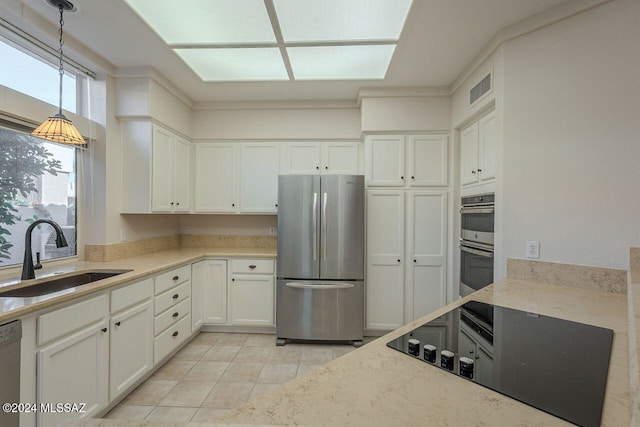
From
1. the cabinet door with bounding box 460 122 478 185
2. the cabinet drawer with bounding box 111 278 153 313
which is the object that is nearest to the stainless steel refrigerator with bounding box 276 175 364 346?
the cabinet door with bounding box 460 122 478 185

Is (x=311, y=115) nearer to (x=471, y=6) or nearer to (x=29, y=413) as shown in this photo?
(x=471, y=6)

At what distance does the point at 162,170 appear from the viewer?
288 cm

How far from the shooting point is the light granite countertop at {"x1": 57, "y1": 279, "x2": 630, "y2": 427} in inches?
23.7

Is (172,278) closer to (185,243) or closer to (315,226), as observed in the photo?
(185,243)

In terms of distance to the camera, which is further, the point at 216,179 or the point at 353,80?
the point at 216,179

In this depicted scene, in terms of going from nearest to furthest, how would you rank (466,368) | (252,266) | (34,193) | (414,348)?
(466,368)
(414,348)
(34,193)
(252,266)

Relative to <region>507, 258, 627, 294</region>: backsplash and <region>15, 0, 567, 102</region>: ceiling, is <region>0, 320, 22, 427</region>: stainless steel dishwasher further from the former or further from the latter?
<region>507, 258, 627, 294</region>: backsplash

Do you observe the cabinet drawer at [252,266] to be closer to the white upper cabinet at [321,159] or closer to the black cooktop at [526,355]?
the white upper cabinet at [321,159]

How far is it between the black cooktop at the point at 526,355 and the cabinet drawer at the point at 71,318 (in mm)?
1669

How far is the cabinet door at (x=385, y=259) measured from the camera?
9.90ft

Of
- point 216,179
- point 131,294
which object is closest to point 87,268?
→ point 131,294

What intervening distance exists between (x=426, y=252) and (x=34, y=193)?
3.35m

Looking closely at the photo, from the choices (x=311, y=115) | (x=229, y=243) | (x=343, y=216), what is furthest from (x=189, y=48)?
(x=229, y=243)

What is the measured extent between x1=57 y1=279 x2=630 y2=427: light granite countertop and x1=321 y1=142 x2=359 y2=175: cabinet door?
2.64m
